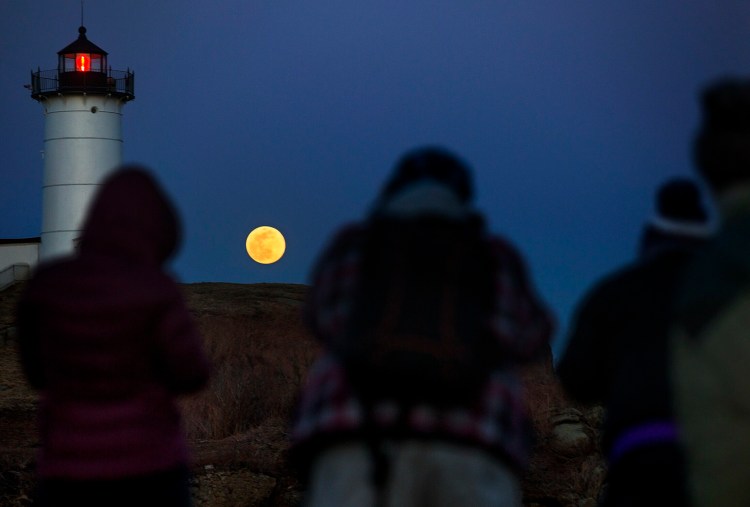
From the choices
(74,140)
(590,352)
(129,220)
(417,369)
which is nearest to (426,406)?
(417,369)

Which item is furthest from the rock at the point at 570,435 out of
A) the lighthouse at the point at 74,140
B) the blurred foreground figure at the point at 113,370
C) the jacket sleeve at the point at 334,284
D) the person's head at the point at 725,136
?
the lighthouse at the point at 74,140

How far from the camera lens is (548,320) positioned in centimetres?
460

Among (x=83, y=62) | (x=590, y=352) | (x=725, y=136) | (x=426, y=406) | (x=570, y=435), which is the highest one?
(x=83, y=62)

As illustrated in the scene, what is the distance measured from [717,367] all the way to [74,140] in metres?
41.6

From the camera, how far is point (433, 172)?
4594mm

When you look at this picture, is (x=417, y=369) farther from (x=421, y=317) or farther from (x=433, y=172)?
(x=433, y=172)

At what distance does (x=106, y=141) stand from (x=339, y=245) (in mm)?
40689

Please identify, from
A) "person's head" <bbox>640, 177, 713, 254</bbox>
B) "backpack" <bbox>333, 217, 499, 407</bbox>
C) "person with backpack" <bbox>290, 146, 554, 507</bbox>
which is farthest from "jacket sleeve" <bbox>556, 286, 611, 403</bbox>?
"backpack" <bbox>333, 217, 499, 407</bbox>

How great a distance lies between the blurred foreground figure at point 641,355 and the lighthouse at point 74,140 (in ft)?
128

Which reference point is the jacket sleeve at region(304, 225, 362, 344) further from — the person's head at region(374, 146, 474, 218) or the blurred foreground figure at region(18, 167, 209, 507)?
the blurred foreground figure at region(18, 167, 209, 507)

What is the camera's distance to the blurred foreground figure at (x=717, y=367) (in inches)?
141

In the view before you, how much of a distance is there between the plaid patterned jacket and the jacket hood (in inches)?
39.7

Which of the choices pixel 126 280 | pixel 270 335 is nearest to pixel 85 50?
pixel 270 335

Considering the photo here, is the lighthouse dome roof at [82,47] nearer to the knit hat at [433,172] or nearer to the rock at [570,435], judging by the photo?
the rock at [570,435]
